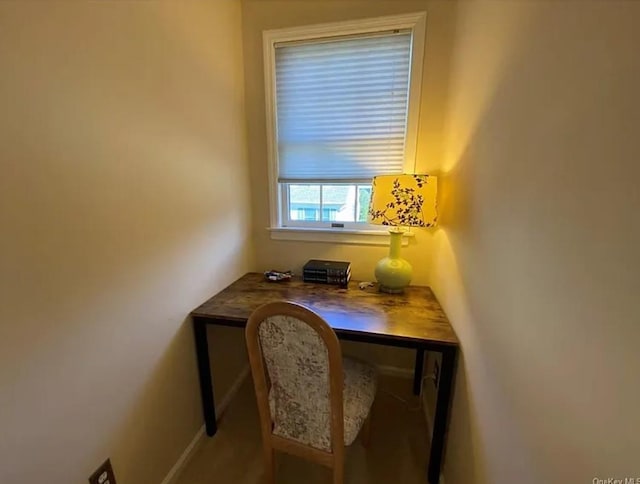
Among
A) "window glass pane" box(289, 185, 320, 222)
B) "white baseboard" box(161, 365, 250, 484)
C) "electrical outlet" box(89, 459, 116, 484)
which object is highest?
"window glass pane" box(289, 185, 320, 222)

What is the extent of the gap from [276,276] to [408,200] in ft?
3.20

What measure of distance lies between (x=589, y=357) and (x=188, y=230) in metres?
1.48

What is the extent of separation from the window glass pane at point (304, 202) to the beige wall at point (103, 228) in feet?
2.01

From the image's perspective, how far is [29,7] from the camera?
0.76 meters

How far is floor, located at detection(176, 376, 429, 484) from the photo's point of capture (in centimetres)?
142

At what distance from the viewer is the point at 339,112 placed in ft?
6.02

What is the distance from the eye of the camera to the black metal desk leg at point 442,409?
49.6 inches

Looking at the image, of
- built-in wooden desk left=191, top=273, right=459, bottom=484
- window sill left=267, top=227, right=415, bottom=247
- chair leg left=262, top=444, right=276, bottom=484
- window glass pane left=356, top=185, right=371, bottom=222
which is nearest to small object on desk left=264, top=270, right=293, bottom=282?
built-in wooden desk left=191, top=273, right=459, bottom=484

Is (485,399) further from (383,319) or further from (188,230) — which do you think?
(188,230)

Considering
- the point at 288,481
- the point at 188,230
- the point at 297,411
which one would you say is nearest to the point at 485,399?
the point at 297,411

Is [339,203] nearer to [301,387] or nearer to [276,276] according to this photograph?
[276,276]

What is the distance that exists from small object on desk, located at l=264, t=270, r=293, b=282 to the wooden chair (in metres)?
0.75

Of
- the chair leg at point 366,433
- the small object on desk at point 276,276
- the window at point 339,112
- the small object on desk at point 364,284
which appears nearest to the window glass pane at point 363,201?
the window at point 339,112

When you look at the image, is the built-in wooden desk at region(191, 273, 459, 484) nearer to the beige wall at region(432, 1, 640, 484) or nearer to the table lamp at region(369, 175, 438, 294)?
the beige wall at region(432, 1, 640, 484)
